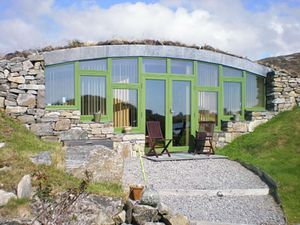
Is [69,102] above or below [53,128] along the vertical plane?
above

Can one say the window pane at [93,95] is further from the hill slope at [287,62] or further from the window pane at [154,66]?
the hill slope at [287,62]

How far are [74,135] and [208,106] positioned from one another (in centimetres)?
414

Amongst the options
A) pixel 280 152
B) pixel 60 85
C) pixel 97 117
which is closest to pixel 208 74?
pixel 280 152

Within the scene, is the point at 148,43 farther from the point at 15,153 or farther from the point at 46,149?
the point at 15,153

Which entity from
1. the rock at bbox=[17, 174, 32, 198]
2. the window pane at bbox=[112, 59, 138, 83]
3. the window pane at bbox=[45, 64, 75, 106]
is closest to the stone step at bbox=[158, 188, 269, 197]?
the rock at bbox=[17, 174, 32, 198]

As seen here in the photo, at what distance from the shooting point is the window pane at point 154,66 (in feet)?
34.9

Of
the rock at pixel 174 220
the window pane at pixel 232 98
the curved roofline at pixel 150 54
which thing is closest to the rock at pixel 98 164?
the rock at pixel 174 220

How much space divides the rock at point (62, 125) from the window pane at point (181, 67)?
3.35 meters

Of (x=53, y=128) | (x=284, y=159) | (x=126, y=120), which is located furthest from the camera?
(x=126, y=120)

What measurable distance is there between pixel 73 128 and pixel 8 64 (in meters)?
2.20

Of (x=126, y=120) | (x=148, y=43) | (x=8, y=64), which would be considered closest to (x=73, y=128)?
(x=126, y=120)

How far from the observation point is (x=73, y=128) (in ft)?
31.8

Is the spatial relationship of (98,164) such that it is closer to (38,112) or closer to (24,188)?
(24,188)

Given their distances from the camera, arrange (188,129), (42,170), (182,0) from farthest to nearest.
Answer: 1. (182,0)
2. (188,129)
3. (42,170)
